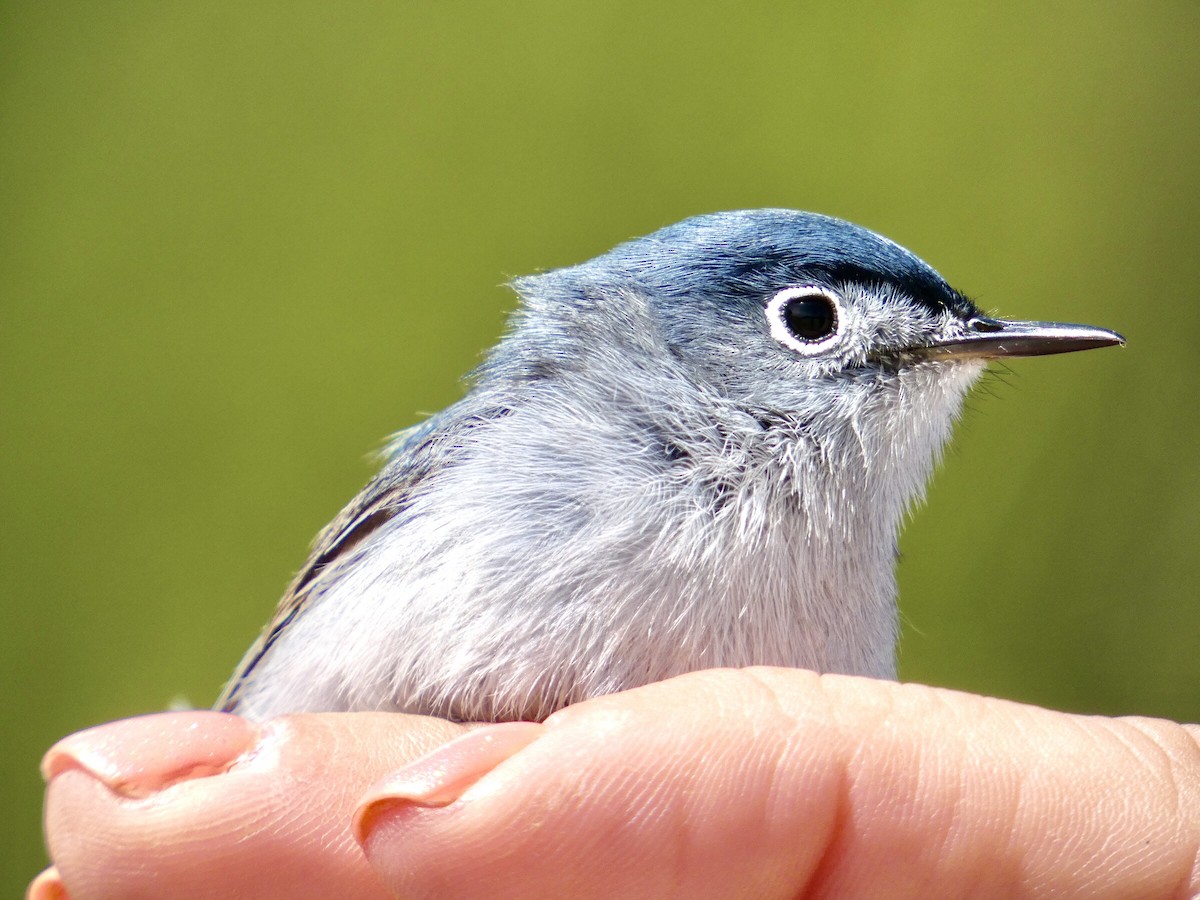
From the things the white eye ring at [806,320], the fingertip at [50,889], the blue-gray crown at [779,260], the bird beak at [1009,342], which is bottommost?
the fingertip at [50,889]

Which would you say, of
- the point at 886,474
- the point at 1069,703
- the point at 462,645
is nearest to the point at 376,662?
the point at 462,645

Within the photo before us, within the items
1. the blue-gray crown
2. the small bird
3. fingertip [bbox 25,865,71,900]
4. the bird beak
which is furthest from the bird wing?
the bird beak

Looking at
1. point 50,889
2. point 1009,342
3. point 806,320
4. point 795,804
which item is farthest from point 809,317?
point 50,889

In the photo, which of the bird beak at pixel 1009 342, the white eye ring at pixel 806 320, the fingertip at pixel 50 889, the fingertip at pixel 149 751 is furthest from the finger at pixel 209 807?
the bird beak at pixel 1009 342

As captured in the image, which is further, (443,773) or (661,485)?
(661,485)

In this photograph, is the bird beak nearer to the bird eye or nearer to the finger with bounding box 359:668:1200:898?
the bird eye

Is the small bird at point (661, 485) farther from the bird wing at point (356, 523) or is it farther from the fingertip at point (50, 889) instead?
the fingertip at point (50, 889)

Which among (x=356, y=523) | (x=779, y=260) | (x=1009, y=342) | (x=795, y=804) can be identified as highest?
(x=779, y=260)

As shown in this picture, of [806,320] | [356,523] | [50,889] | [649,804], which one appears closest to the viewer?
[649,804]

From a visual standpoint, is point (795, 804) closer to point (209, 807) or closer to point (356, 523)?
point (209, 807)
